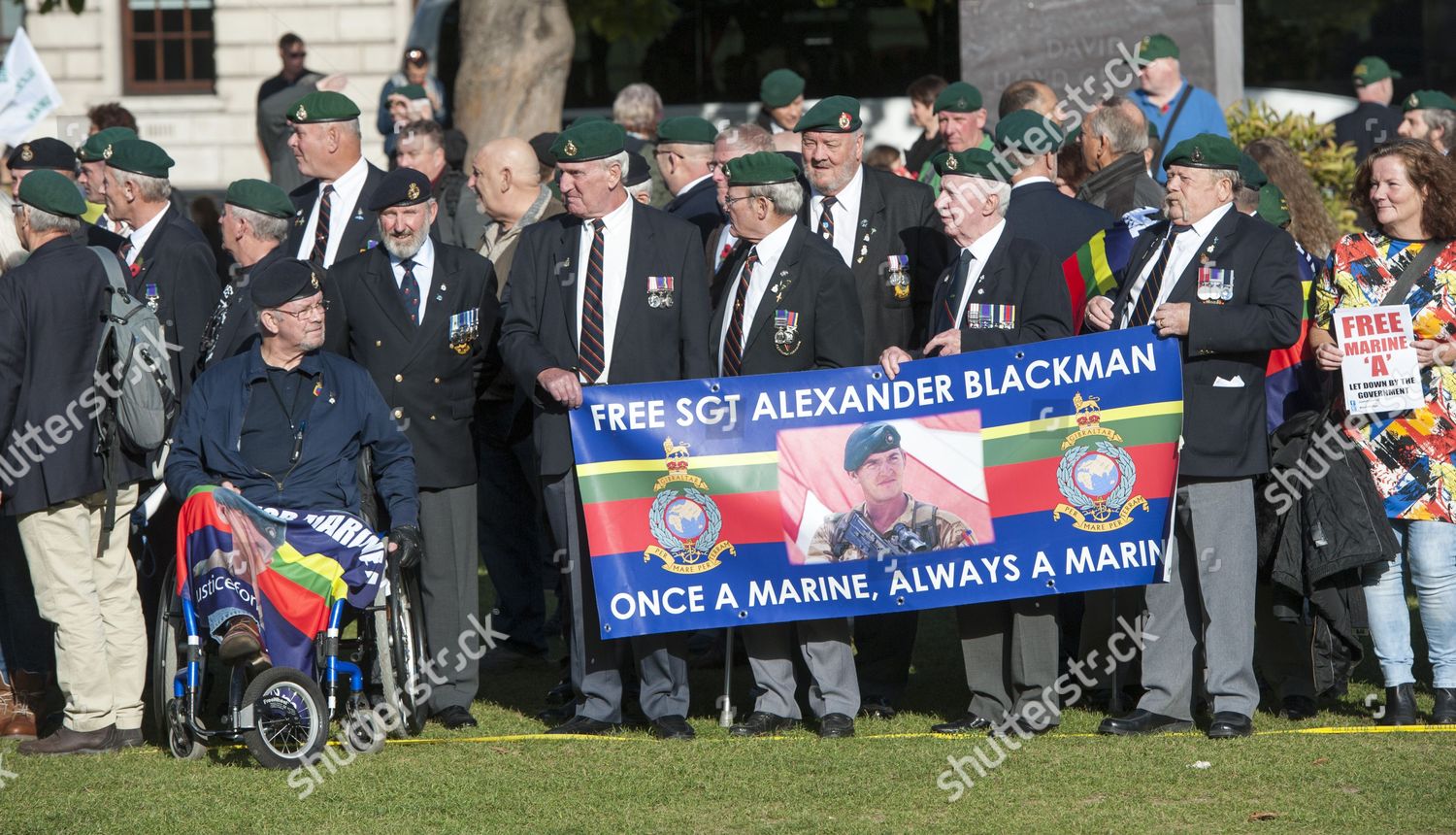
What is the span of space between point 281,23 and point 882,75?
10881 millimetres

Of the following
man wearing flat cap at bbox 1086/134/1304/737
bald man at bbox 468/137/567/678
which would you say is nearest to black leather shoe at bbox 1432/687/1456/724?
man wearing flat cap at bbox 1086/134/1304/737

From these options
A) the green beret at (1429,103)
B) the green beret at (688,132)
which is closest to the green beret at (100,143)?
the green beret at (688,132)

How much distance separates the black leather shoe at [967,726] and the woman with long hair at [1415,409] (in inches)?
62.1

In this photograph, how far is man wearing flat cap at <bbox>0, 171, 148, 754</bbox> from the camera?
7777 mm

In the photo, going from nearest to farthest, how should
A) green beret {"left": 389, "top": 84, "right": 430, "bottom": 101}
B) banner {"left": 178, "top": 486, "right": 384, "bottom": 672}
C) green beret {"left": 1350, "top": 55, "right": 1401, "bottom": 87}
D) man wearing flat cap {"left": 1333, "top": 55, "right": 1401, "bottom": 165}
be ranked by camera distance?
1. banner {"left": 178, "top": 486, "right": 384, "bottom": 672}
2. green beret {"left": 389, "top": 84, "right": 430, "bottom": 101}
3. man wearing flat cap {"left": 1333, "top": 55, "right": 1401, "bottom": 165}
4. green beret {"left": 1350, "top": 55, "right": 1401, "bottom": 87}

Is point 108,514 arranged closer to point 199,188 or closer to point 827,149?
point 827,149

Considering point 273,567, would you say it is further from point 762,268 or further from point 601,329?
point 762,268

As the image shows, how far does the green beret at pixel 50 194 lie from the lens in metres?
7.92

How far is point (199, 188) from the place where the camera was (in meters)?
27.1

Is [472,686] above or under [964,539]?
under

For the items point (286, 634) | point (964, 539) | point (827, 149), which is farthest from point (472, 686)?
point (827, 149)

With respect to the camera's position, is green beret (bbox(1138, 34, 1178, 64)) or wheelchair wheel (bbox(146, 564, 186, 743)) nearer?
wheelchair wheel (bbox(146, 564, 186, 743))

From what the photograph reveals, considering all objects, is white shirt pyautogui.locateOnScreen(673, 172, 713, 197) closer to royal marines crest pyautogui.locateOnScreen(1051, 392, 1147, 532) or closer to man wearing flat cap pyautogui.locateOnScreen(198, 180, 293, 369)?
man wearing flat cap pyautogui.locateOnScreen(198, 180, 293, 369)

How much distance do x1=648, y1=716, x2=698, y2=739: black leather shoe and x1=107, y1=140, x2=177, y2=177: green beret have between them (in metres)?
3.35
